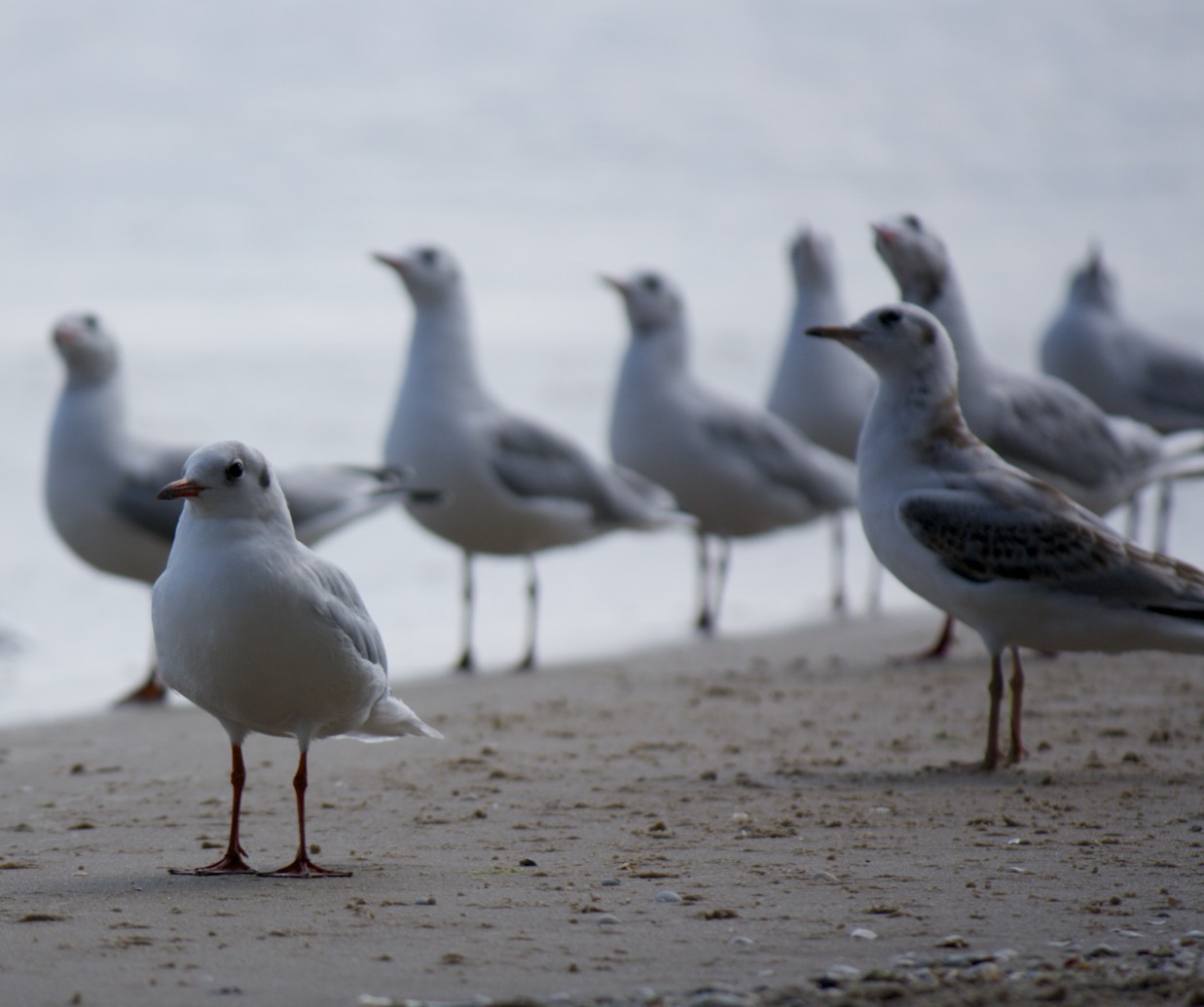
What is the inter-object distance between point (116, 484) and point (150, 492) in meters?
0.17

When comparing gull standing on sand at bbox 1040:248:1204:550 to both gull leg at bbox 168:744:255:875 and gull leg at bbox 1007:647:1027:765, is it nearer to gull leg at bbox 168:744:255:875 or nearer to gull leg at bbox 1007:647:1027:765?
gull leg at bbox 1007:647:1027:765

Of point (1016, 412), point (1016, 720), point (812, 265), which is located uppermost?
point (812, 265)

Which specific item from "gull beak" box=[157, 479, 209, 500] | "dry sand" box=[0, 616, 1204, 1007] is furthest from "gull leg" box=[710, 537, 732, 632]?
"gull beak" box=[157, 479, 209, 500]

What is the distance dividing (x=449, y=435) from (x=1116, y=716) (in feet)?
11.5

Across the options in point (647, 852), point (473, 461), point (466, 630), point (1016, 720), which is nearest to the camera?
point (647, 852)

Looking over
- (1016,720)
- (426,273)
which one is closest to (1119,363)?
(426,273)

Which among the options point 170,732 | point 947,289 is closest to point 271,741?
point 170,732

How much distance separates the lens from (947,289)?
25.6 ft

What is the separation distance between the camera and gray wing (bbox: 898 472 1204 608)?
5434mm

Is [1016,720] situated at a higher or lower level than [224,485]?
lower

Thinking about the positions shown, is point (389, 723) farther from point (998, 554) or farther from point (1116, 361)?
point (1116, 361)

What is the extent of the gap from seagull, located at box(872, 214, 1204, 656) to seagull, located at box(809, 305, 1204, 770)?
1.96m

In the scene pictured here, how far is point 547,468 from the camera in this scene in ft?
29.1

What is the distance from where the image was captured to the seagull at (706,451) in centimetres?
979
